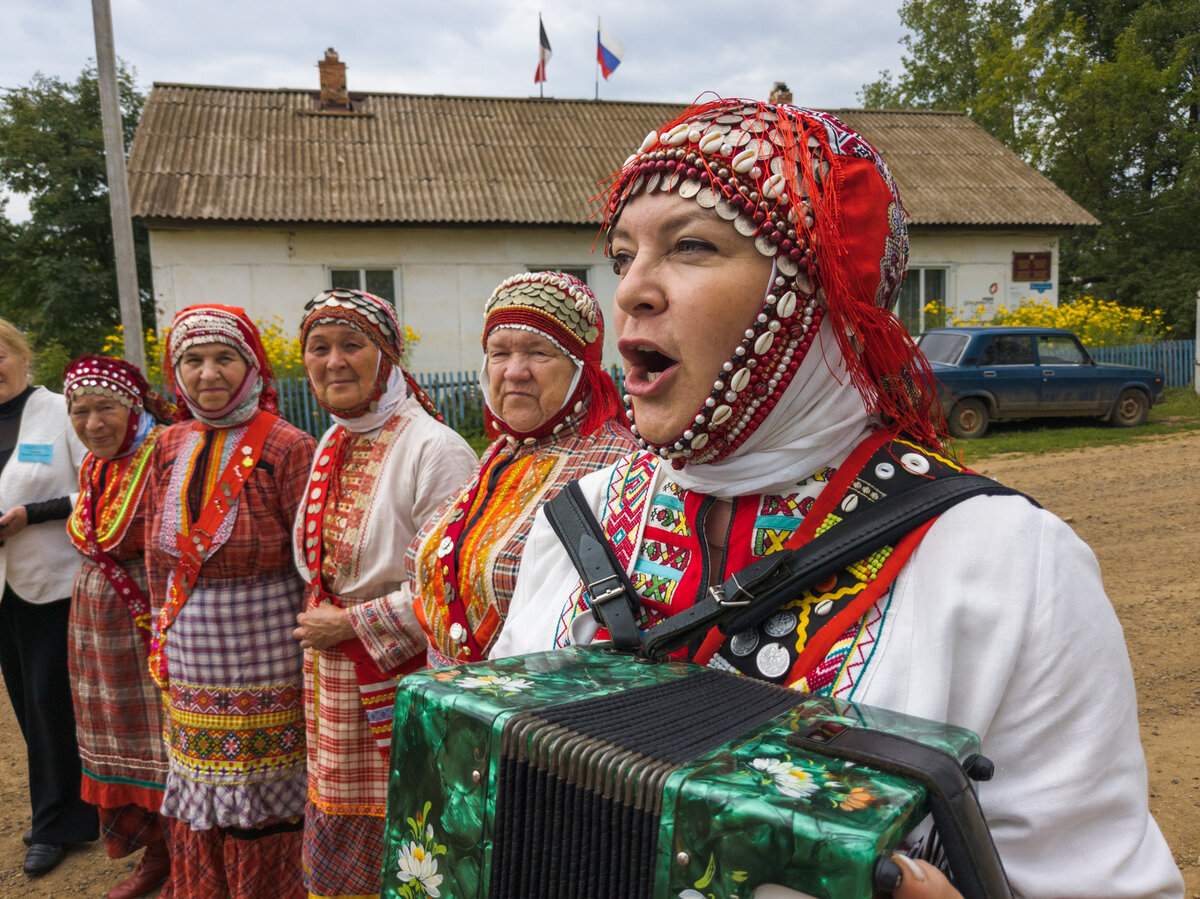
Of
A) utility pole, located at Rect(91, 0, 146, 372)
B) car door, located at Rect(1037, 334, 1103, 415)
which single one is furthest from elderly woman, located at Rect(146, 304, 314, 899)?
car door, located at Rect(1037, 334, 1103, 415)

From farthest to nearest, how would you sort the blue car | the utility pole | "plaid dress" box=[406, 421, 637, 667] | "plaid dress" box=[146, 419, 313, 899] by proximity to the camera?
the blue car, the utility pole, "plaid dress" box=[146, 419, 313, 899], "plaid dress" box=[406, 421, 637, 667]

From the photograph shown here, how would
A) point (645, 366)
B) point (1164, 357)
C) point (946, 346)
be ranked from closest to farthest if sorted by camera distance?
point (645, 366) < point (946, 346) < point (1164, 357)

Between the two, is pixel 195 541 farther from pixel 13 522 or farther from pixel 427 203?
pixel 427 203

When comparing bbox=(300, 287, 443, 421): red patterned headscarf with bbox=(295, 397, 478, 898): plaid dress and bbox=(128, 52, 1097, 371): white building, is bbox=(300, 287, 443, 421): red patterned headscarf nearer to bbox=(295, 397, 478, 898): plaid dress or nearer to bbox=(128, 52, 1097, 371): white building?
bbox=(295, 397, 478, 898): plaid dress

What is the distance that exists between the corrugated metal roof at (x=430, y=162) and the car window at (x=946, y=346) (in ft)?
11.8

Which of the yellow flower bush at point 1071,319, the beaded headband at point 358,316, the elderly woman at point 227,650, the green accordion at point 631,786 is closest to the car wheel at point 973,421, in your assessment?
the yellow flower bush at point 1071,319

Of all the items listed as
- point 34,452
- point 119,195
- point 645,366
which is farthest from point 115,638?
point 119,195

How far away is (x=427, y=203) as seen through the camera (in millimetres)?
14039

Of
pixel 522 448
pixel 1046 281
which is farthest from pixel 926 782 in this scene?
pixel 1046 281

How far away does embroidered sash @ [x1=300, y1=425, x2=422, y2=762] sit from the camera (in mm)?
2730

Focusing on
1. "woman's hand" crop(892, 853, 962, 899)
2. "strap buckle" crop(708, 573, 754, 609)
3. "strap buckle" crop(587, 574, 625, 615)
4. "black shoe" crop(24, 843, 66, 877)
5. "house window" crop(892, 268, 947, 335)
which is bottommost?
"black shoe" crop(24, 843, 66, 877)

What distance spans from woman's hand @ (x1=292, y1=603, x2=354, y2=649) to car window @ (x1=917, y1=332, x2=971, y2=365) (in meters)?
10.9

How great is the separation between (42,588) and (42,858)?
3.78 feet

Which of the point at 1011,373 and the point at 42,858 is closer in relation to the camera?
the point at 42,858
